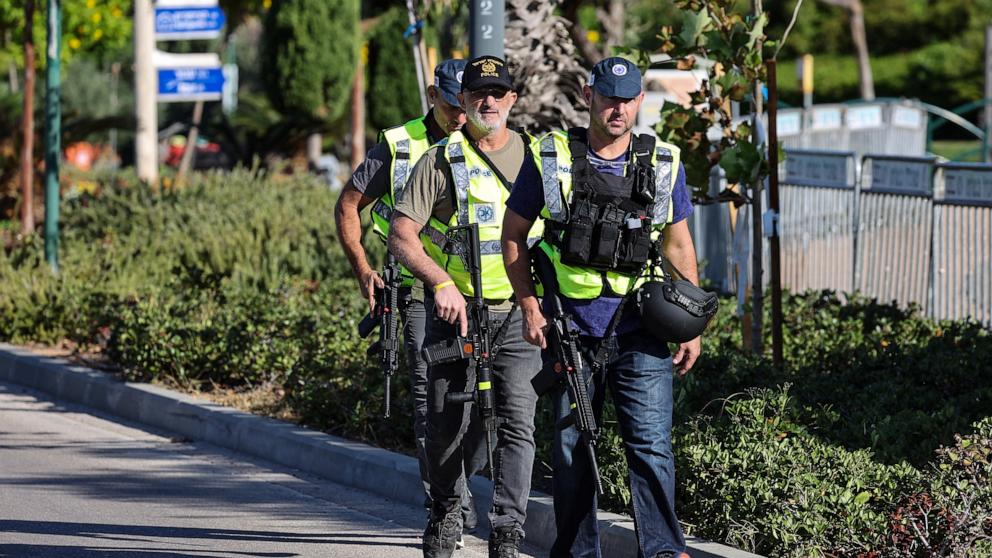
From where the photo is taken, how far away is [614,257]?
16.5 ft

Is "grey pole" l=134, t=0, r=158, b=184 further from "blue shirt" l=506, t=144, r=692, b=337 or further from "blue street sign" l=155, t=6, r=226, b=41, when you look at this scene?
"blue shirt" l=506, t=144, r=692, b=337

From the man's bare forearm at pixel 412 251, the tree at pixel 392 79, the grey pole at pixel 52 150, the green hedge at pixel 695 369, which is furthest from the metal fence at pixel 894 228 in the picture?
the tree at pixel 392 79

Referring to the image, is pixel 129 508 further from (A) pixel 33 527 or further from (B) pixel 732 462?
(B) pixel 732 462

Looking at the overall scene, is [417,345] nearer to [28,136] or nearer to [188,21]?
[28,136]

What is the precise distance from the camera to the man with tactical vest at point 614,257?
5031 millimetres

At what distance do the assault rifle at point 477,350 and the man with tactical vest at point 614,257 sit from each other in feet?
1.18

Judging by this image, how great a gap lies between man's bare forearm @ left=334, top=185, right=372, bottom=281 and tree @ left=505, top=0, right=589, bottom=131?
408 centimetres

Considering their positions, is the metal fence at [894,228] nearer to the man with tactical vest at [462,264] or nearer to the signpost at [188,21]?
the man with tactical vest at [462,264]

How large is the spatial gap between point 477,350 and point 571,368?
22.7 inches

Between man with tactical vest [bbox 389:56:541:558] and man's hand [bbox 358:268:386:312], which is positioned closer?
man with tactical vest [bbox 389:56:541:558]

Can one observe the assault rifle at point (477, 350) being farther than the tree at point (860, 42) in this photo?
No

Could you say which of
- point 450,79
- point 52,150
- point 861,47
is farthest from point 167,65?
point 861,47

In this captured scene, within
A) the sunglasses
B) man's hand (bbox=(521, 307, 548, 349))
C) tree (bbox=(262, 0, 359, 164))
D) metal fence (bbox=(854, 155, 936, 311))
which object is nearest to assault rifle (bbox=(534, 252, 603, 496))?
man's hand (bbox=(521, 307, 548, 349))

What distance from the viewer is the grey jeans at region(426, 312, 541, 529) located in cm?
539
